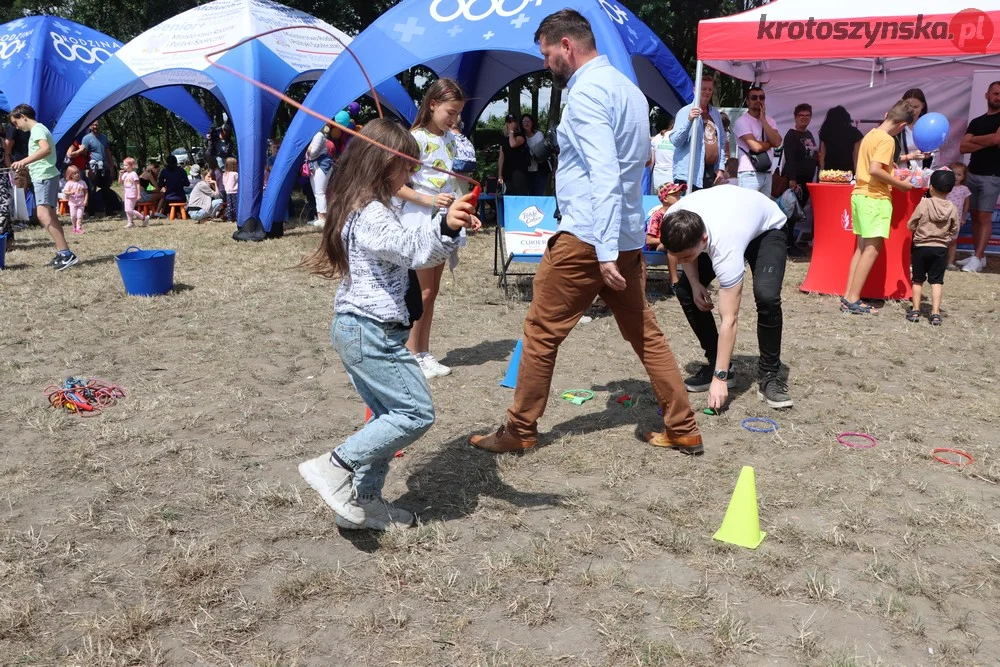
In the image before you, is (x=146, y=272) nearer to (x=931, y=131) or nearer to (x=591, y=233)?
(x=591, y=233)

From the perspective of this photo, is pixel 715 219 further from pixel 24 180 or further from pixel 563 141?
pixel 24 180

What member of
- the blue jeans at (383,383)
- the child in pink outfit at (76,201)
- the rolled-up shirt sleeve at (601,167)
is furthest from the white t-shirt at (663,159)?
the child in pink outfit at (76,201)

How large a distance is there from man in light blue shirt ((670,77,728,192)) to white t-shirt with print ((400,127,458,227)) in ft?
12.5

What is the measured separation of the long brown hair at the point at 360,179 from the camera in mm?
3055

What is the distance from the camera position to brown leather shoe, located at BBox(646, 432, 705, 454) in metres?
4.24

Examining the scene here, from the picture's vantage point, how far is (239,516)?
3564mm

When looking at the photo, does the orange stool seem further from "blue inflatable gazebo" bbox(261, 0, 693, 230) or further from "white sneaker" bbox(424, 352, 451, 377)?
"white sneaker" bbox(424, 352, 451, 377)

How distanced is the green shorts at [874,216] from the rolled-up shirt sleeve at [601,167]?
4.63 metres

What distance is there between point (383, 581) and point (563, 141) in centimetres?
206

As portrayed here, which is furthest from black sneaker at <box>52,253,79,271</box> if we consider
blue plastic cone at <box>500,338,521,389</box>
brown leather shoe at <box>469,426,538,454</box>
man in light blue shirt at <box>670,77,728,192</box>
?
brown leather shoe at <box>469,426,538,454</box>

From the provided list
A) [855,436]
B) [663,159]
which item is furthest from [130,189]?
[855,436]

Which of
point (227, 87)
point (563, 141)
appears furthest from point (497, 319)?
point (227, 87)

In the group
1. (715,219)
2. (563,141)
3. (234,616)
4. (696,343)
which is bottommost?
(234,616)

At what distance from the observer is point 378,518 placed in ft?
11.1
